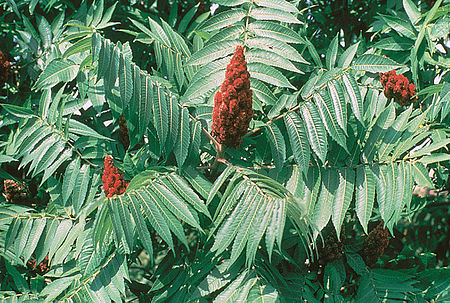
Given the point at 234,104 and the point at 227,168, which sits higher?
the point at 234,104

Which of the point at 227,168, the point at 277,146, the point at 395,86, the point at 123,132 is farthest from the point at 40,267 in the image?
the point at 395,86

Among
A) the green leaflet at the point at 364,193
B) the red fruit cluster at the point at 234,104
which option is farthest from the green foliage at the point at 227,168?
the red fruit cluster at the point at 234,104

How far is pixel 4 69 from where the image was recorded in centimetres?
300

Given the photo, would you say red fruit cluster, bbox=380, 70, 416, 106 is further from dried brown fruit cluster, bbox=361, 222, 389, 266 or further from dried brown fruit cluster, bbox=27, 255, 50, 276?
dried brown fruit cluster, bbox=27, 255, 50, 276

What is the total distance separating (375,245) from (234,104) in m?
1.16

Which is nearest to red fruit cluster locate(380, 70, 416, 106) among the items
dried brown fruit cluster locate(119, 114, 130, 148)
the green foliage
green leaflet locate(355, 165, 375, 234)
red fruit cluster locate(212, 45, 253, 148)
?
the green foliage

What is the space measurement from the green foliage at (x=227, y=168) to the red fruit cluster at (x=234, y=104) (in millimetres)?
143

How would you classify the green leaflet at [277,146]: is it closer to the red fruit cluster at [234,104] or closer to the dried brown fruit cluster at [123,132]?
the red fruit cluster at [234,104]

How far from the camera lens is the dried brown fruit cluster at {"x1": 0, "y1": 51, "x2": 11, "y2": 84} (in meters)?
2.98

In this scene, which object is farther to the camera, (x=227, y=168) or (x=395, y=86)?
(x=395, y=86)

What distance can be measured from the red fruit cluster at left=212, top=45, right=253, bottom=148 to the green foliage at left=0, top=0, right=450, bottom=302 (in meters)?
0.14

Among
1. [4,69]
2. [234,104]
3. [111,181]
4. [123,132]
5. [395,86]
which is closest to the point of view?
[234,104]

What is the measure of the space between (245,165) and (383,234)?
87 cm

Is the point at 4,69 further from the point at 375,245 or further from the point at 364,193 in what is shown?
the point at 375,245
